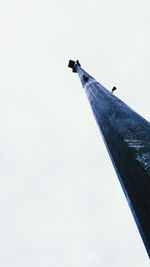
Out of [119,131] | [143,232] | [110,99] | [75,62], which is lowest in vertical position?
[143,232]

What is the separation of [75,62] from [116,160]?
8.23m

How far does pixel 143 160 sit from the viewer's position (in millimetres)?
2766

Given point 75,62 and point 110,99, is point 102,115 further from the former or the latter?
point 75,62

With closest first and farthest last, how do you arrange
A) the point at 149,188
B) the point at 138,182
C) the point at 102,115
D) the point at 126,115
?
1. the point at 149,188
2. the point at 138,182
3. the point at 126,115
4. the point at 102,115

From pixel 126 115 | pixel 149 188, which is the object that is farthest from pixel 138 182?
pixel 126 115

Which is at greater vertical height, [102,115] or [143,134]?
[102,115]

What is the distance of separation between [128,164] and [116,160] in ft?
1.38

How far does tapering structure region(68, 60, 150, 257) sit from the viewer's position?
262 centimetres

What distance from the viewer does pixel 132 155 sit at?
2957mm

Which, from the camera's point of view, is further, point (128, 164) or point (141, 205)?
point (128, 164)

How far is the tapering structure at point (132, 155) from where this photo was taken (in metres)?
2.62

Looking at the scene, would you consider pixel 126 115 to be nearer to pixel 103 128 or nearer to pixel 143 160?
pixel 103 128

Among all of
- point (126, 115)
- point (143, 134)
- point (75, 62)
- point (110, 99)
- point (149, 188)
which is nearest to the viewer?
point (149, 188)

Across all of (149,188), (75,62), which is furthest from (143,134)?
(75,62)
